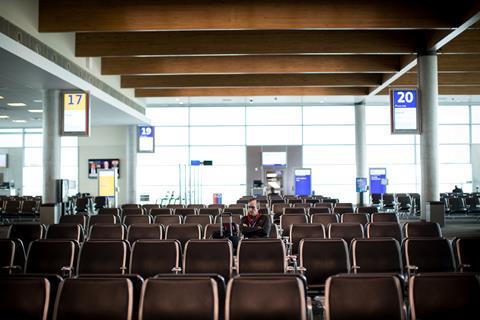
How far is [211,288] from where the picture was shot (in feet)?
13.0

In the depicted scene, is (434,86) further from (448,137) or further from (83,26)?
(448,137)

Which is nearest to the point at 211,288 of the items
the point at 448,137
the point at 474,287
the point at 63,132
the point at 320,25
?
the point at 474,287

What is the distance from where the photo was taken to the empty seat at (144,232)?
8.79 m

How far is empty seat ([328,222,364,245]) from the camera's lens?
8.48 metres

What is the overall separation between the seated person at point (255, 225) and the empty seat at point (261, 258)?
2.79 m

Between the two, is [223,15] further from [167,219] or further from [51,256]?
[51,256]

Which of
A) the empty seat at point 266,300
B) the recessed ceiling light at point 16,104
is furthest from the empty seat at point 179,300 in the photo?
the recessed ceiling light at point 16,104

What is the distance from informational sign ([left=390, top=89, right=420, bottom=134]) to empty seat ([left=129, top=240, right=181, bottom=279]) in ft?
40.8

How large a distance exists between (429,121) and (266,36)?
18.4ft

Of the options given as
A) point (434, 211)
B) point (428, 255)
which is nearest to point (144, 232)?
point (428, 255)

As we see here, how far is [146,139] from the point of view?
28969mm

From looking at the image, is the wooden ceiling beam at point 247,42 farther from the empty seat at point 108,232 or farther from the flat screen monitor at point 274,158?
the flat screen monitor at point 274,158

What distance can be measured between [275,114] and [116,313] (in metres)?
29.0

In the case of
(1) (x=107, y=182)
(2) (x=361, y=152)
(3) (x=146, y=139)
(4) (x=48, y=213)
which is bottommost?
(4) (x=48, y=213)
